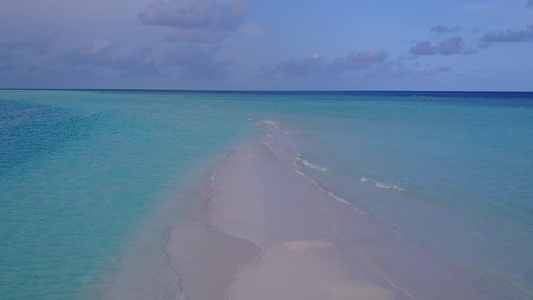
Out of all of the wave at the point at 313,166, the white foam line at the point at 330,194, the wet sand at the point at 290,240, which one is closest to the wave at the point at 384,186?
the white foam line at the point at 330,194

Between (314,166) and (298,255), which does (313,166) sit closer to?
(314,166)

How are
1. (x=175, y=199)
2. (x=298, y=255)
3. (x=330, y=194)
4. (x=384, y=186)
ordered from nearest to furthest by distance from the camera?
(x=298, y=255) → (x=175, y=199) → (x=330, y=194) → (x=384, y=186)

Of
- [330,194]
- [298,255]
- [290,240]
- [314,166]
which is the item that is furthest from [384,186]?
[298,255]

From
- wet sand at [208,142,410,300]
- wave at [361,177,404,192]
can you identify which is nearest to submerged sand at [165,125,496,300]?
wet sand at [208,142,410,300]

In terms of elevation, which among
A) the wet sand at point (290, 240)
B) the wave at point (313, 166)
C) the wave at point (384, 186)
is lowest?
Answer: the wet sand at point (290, 240)

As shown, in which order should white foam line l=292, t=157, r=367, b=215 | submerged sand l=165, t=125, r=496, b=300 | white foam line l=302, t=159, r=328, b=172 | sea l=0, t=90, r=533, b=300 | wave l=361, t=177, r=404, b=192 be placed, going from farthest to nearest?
white foam line l=302, t=159, r=328, b=172 → wave l=361, t=177, r=404, b=192 → white foam line l=292, t=157, r=367, b=215 → sea l=0, t=90, r=533, b=300 → submerged sand l=165, t=125, r=496, b=300

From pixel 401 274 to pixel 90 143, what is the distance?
52.6 ft

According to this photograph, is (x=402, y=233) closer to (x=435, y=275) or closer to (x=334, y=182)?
(x=435, y=275)

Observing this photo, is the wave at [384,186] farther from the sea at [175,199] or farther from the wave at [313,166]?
the wave at [313,166]

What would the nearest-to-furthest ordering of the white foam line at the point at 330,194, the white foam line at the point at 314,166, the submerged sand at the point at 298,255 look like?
the submerged sand at the point at 298,255, the white foam line at the point at 330,194, the white foam line at the point at 314,166

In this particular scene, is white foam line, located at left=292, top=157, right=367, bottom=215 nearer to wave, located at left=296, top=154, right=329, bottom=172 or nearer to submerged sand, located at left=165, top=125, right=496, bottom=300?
submerged sand, located at left=165, top=125, right=496, bottom=300

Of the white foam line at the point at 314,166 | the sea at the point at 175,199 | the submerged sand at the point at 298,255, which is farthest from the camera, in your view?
the white foam line at the point at 314,166

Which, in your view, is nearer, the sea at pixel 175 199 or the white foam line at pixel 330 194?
the sea at pixel 175 199

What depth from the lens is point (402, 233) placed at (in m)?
8.43
